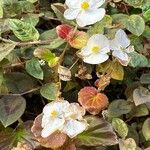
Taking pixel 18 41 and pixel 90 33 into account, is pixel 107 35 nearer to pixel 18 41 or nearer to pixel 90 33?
pixel 90 33

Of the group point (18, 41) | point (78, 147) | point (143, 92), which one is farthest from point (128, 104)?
point (18, 41)

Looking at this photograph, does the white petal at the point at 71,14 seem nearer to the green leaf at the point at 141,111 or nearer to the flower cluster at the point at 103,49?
the flower cluster at the point at 103,49

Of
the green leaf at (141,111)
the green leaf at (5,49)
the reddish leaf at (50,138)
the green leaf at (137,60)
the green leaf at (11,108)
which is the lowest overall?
the green leaf at (141,111)

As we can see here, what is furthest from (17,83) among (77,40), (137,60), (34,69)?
(137,60)

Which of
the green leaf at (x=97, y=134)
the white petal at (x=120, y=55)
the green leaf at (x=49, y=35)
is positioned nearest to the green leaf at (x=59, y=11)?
the green leaf at (x=49, y=35)

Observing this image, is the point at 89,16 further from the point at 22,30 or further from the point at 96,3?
the point at 22,30
